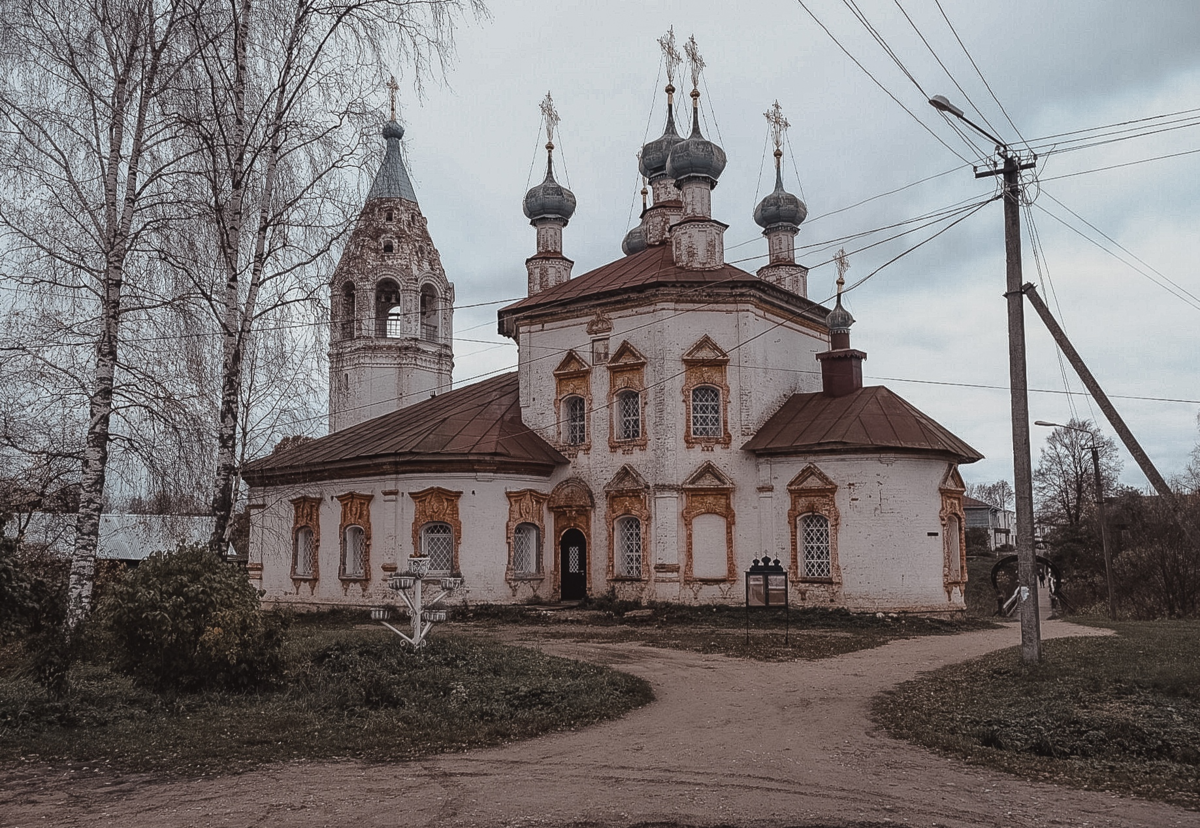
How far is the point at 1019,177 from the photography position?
12.4 m

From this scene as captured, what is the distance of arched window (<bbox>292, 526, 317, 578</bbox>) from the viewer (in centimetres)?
2427

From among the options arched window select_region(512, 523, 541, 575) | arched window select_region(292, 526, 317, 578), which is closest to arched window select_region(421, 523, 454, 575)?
arched window select_region(512, 523, 541, 575)

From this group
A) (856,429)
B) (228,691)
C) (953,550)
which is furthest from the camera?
(953,550)

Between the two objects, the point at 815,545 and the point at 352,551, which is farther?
the point at 352,551

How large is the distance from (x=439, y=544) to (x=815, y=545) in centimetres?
843

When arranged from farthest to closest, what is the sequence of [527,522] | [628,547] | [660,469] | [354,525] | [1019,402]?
[354,525], [527,522], [628,547], [660,469], [1019,402]

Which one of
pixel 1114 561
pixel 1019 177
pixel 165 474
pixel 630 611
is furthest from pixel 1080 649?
pixel 1114 561

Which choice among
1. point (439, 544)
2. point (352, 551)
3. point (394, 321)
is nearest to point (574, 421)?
point (439, 544)

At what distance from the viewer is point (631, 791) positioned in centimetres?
703

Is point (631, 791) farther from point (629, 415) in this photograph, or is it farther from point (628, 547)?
point (629, 415)

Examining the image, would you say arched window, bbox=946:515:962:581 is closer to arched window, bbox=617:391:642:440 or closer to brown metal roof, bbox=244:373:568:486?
arched window, bbox=617:391:642:440

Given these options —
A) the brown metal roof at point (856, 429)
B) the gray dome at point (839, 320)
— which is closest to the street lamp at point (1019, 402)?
the brown metal roof at point (856, 429)

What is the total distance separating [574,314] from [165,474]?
13632 millimetres

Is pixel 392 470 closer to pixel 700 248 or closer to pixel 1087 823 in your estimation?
pixel 700 248
